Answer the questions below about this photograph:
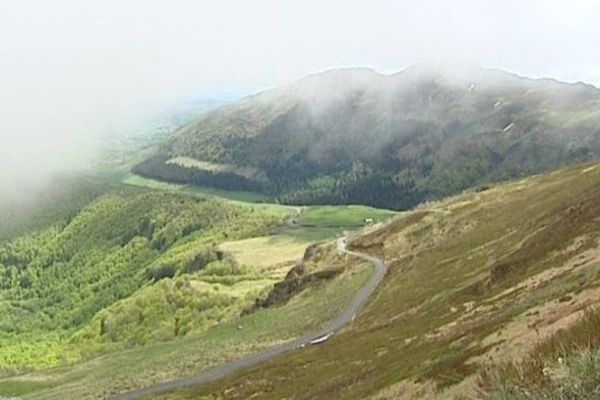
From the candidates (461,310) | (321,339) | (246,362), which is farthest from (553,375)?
(321,339)

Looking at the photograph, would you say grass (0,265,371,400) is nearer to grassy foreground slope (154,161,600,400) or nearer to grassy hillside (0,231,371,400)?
grassy hillside (0,231,371,400)

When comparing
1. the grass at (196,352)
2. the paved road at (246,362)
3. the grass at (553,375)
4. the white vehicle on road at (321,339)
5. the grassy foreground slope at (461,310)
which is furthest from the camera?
the grass at (196,352)

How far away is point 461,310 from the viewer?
68.1 metres

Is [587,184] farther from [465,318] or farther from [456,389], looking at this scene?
[456,389]

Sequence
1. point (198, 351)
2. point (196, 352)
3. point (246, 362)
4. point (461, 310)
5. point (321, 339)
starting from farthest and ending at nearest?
point (198, 351) → point (196, 352) → point (321, 339) → point (246, 362) → point (461, 310)

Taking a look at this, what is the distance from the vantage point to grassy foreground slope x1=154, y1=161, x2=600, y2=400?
40250 millimetres

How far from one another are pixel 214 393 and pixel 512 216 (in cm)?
7261

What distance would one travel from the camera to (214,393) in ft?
276

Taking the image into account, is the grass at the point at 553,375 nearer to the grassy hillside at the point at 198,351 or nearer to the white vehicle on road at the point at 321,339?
the white vehicle on road at the point at 321,339

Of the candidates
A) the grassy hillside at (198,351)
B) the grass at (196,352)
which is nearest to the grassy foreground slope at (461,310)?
the grass at (196,352)

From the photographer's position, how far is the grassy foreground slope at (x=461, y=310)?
40250mm

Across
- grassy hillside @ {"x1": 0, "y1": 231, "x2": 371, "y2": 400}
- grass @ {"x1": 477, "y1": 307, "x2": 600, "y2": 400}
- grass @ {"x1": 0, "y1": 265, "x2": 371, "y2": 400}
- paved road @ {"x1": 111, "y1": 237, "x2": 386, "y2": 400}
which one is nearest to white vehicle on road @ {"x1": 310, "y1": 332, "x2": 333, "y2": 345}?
paved road @ {"x1": 111, "y1": 237, "x2": 386, "y2": 400}

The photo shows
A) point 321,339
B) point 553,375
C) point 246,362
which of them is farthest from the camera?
point 321,339

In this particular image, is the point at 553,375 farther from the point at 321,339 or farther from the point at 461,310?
the point at 321,339
